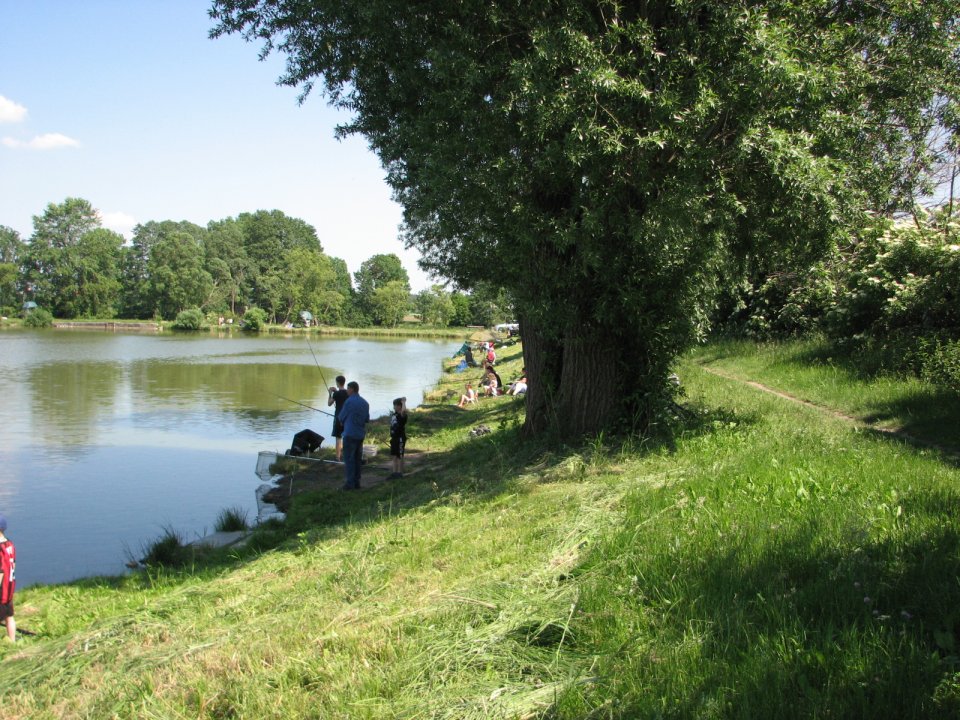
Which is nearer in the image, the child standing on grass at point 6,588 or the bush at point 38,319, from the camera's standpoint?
the child standing on grass at point 6,588

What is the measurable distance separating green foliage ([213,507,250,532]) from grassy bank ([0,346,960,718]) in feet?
8.62

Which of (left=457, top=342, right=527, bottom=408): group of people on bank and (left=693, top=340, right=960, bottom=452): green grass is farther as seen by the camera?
(left=457, top=342, right=527, bottom=408): group of people on bank

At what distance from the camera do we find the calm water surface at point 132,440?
1141 centimetres

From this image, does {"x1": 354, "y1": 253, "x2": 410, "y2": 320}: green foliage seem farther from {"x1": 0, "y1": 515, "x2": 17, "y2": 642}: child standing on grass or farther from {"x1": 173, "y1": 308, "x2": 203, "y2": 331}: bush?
{"x1": 0, "y1": 515, "x2": 17, "y2": 642}: child standing on grass

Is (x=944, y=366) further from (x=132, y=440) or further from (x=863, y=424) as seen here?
(x=132, y=440)

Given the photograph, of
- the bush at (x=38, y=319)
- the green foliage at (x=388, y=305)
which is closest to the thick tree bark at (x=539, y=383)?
the bush at (x=38, y=319)

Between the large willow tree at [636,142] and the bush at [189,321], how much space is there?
260ft

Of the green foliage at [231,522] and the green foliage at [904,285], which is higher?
the green foliage at [904,285]

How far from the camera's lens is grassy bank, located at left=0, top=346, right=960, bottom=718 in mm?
3441

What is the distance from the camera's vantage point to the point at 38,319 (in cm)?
8181

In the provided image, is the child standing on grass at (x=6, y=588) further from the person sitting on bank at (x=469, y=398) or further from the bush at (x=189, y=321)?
the bush at (x=189, y=321)

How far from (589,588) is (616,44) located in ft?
19.2

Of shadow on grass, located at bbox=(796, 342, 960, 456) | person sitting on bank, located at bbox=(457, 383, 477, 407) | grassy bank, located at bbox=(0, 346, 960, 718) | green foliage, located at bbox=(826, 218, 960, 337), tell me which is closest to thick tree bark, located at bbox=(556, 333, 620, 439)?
grassy bank, located at bbox=(0, 346, 960, 718)

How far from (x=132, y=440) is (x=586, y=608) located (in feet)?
57.2
